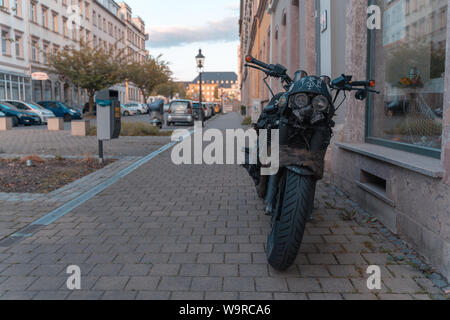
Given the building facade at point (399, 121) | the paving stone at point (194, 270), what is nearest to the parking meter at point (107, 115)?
the building facade at point (399, 121)

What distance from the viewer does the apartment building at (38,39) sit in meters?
35.8

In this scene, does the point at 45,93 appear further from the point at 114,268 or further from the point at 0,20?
the point at 114,268

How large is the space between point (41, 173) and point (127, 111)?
134 ft

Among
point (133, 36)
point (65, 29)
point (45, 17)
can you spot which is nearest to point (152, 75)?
point (65, 29)

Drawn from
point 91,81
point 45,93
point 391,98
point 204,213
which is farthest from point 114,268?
point 45,93

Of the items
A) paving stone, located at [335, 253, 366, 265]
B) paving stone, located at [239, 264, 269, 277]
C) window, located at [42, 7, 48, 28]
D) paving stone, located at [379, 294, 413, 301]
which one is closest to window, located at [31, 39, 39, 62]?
window, located at [42, 7, 48, 28]

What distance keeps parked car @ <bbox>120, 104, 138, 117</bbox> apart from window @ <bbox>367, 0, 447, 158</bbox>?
4281 cm

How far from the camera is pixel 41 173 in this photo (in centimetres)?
784

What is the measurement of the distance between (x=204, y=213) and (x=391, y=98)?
2.69 metres

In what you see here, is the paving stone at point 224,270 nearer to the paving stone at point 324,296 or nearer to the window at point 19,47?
the paving stone at point 324,296

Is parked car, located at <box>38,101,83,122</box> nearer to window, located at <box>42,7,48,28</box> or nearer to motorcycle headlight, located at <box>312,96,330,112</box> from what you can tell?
window, located at <box>42,7,48,28</box>

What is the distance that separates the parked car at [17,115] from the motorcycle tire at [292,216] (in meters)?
25.7
